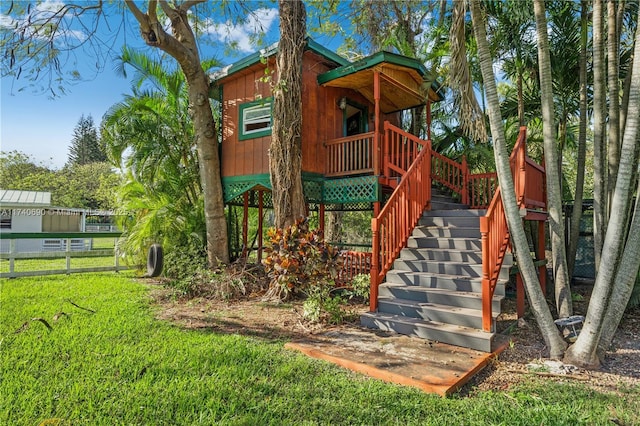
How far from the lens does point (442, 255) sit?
18.1 ft

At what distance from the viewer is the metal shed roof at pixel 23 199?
17.4 m

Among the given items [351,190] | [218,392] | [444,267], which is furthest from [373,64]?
[218,392]

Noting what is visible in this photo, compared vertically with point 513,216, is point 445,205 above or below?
above

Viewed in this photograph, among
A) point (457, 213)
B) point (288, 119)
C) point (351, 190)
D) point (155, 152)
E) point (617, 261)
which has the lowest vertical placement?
point (617, 261)

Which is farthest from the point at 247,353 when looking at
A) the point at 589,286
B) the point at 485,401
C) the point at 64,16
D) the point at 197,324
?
the point at 64,16

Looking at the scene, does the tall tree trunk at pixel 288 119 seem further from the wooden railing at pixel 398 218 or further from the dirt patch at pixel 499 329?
the wooden railing at pixel 398 218

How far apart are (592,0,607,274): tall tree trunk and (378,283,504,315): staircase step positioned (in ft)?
6.06

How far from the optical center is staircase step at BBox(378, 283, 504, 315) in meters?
4.50

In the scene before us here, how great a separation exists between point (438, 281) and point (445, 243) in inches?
34.5

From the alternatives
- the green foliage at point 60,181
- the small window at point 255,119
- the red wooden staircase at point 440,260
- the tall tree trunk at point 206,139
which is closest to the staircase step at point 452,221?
the red wooden staircase at point 440,260

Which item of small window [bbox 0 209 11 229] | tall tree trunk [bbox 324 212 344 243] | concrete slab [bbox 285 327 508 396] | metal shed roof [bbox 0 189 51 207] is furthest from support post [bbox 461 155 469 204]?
small window [bbox 0 209 11 229]

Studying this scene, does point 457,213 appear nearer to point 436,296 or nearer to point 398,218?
point 398,218

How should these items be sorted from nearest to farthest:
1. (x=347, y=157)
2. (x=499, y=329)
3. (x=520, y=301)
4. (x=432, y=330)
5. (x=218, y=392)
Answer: (x=218, y=392) → (x=432, y=330) → (x=499, y=329) → (x=520, y=301) → (x=347, y=157)

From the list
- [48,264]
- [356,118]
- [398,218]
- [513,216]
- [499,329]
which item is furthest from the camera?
[48,264]
